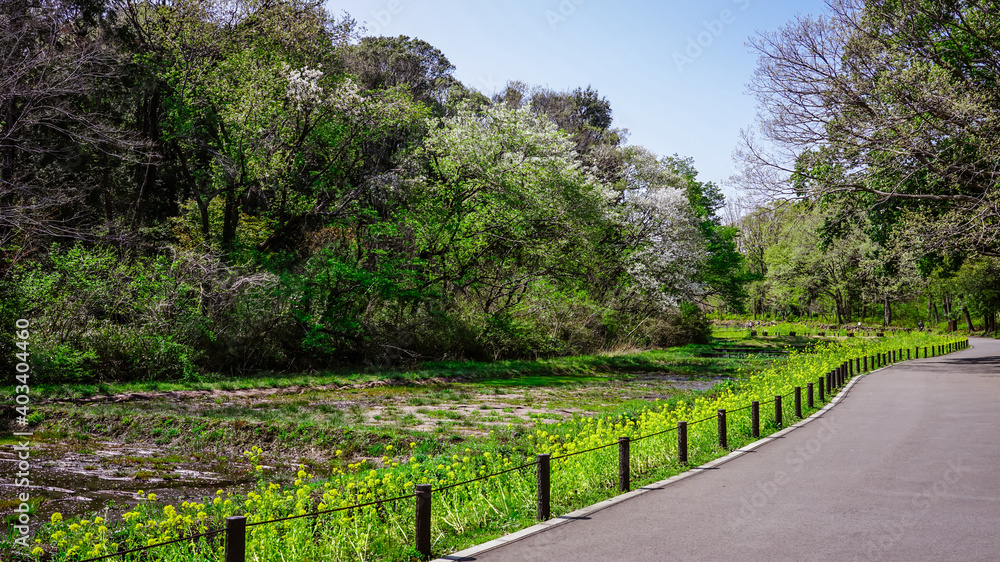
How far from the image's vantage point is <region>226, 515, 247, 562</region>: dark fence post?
4862 millimetres

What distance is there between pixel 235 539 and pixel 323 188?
81.6 feet

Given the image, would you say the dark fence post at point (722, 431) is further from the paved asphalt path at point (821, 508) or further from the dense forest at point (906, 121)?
the dense forest at point (906, 121)

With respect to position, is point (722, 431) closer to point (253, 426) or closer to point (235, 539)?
point (253, 426)

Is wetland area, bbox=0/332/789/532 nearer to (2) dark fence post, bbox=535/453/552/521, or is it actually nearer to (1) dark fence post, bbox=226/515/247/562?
(2) dark fence post, bbox=535/453/552/521

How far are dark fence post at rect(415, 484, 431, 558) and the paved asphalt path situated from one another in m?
0.52

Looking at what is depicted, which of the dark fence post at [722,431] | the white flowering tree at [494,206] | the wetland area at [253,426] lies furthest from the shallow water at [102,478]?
the white flowering tree at [494,206]

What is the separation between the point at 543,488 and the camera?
7.62 metres

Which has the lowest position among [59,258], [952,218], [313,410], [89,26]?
[313,410]

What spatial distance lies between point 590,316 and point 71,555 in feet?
101

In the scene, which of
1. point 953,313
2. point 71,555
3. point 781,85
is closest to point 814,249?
point 953,313

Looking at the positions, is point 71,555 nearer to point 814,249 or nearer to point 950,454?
point 950,454

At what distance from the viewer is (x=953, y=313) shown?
87938 millimetres

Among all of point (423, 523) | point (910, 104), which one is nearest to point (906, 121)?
point (910, 104)

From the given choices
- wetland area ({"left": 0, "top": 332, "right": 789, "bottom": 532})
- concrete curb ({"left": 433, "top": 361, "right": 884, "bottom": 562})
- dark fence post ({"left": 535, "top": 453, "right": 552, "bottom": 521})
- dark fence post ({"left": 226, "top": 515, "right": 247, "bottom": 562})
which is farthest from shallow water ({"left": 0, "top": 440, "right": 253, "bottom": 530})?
dark fence post ({"left": 535, "top": 453, "right": 552, "bottom": 521})
